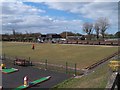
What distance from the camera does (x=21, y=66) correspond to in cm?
2950

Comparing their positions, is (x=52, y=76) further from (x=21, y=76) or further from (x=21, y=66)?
(x=21, y=66)

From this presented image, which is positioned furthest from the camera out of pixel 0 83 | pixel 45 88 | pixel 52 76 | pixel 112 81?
pixel 52 76

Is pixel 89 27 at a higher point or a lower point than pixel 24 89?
higher

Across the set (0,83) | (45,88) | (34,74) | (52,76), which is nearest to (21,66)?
(34,74)

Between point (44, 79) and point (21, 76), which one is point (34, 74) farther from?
point (44, 79)

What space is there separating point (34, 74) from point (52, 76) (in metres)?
2.35

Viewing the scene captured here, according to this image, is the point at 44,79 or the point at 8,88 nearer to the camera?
the point at 8,88

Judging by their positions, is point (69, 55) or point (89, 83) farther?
point (69, 55)

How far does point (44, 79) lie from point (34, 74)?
11.3ft

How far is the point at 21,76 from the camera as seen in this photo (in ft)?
74.9

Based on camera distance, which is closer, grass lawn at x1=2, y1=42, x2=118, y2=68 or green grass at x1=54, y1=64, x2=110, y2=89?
green grass at x1=54, y1=64, x2=110, y2=89

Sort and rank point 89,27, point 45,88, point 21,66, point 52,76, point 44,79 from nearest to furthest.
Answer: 1. point 45,88
2. point 44,79
3. point 52,76
4. point 21,66
5. point 89,27

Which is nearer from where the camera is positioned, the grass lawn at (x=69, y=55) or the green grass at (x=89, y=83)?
the green grass at (x=89, y=83)

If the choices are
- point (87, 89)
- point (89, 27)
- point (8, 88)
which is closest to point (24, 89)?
point (8, 88)
